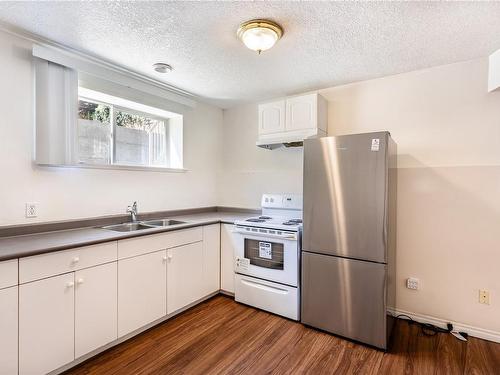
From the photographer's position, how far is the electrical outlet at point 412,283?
255 cm

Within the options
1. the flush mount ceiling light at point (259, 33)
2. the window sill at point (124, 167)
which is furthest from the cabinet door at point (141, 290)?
the flush mount ceiling light at point (259, 33)

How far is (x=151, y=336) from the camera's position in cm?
230

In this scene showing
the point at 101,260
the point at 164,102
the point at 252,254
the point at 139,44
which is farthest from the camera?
the point at 164,102

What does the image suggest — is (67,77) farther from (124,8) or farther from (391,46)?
→ (391,46)

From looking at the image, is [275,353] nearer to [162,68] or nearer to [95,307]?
[95,307]

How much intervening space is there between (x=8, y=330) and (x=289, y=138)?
271 centimetres

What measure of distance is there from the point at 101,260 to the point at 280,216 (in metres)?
1.94

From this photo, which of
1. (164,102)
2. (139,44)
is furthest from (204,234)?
(139,44)

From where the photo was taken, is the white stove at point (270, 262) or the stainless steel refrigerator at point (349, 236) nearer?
the stainless steel refrigerator at point (349, 236)

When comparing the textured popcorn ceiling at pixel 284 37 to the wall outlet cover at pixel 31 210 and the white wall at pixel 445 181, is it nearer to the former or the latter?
the white wall at pixel 445 181

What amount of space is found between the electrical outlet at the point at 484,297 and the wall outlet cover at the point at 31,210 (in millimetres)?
3733

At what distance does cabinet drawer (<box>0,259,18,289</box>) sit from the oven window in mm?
1881

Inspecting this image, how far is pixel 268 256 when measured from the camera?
8.97ft

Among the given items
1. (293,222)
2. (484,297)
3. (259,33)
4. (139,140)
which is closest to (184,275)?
(293,222)
